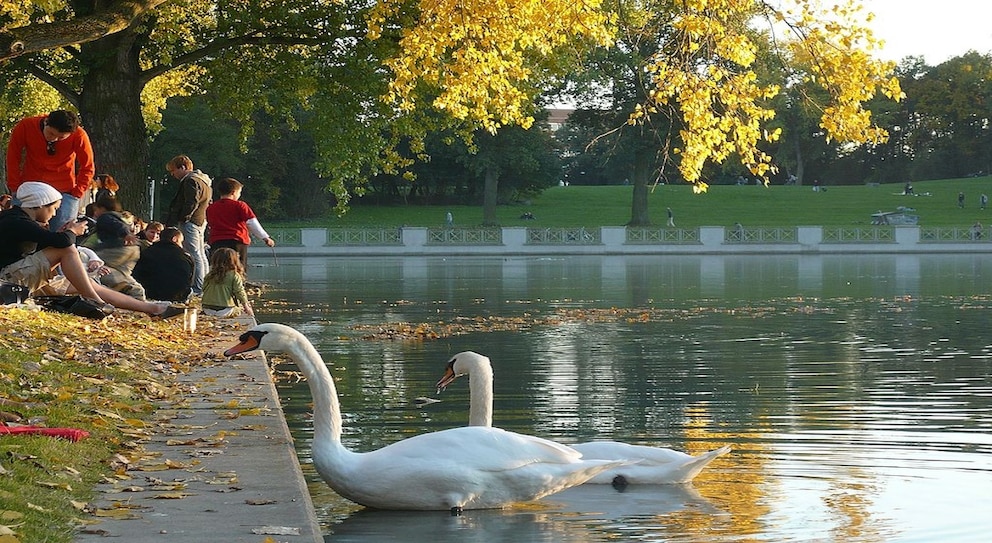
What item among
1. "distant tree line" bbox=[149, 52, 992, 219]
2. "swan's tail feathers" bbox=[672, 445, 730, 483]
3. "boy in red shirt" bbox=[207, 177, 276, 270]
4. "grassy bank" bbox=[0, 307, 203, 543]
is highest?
"distant tree line" bbox=[149, 52, 992, 219]

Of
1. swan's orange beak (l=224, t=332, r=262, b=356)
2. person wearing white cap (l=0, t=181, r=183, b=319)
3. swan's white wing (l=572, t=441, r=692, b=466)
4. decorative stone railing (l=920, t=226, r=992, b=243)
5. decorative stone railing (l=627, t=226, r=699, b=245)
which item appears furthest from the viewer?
decorative stone railing (l=627, t=226, r=699, b=245)

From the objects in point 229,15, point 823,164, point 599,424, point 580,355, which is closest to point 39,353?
point 599,424

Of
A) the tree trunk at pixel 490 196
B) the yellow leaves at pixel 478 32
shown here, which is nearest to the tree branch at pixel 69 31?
the yellow leaves at pixel 478 32

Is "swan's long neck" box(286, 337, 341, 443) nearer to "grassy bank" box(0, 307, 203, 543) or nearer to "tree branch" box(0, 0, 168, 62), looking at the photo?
"grassy bank" box(0, 307, 203, 543)

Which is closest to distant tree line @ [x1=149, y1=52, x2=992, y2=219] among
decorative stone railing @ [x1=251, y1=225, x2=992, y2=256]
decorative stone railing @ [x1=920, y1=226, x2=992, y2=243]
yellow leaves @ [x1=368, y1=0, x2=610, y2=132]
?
decorative stone railing @ [x1=251, y1=225, x2=992, y2=256]

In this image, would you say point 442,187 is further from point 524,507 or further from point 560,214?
point 524,507

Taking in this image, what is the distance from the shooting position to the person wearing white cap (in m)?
12.1

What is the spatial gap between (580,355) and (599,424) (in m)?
5.89

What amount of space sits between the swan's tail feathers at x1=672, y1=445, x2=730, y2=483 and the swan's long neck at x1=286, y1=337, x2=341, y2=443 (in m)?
2.13

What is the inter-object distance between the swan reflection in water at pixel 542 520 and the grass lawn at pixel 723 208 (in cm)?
6802

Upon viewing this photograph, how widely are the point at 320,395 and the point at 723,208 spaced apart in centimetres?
8010

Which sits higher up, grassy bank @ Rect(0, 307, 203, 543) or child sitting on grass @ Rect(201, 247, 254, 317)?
child sitting on grass @ Rect(201, 247, 254, 317)

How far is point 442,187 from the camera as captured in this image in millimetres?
92625

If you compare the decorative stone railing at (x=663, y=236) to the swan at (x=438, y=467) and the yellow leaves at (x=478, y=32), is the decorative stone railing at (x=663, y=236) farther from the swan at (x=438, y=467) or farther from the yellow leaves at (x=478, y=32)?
the swan at (x=438, y=467)
